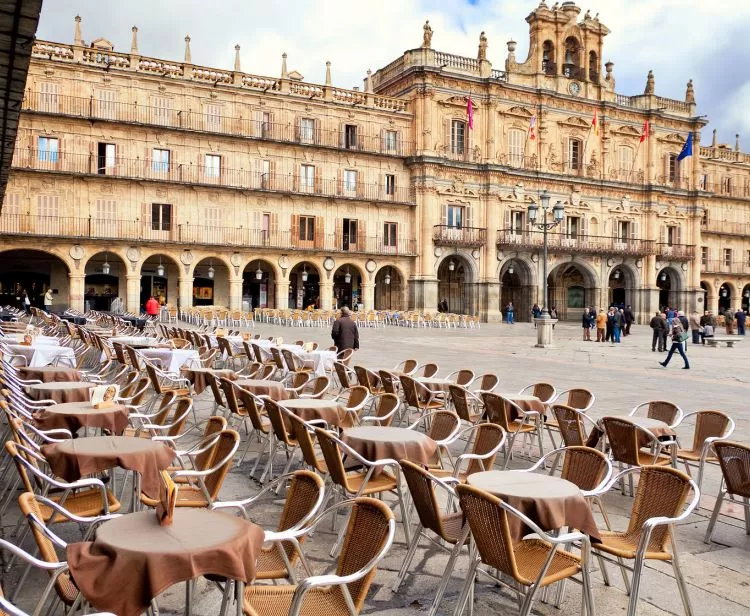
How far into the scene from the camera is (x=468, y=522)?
3.71 meters

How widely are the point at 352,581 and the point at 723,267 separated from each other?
5610 centimetres

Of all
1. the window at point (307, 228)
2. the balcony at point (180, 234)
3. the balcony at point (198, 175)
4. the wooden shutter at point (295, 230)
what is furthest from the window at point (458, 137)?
the wooden shutter at point (295, 230)

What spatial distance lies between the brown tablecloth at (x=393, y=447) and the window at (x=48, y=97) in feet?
101

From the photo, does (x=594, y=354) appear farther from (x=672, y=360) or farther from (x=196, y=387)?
(x=196, y=387)

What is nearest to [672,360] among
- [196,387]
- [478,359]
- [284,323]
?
[478,359]

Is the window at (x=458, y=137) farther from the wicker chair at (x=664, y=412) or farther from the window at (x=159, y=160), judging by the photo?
the wicker chair at (x=664, y=412)

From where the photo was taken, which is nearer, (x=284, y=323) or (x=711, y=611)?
(x=711, y=611)

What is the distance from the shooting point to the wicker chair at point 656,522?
3.80 meters

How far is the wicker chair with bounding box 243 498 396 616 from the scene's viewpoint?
3.11 meters

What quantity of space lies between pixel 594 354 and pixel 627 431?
51.3 feet

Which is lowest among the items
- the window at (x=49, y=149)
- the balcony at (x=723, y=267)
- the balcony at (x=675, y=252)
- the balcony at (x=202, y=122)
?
the balcony at (x=723, y=267)

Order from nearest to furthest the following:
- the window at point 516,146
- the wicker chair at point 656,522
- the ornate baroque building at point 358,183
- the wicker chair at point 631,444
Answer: the wicker chair at point 656,522
the wicker chair at point 631,444
the ornate baroque building at point 358,183
the window at point 516,146

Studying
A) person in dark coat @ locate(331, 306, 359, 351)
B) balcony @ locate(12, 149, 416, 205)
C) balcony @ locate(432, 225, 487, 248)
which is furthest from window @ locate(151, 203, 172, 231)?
person in dark coat @ locate(331, 306, 359, 351)

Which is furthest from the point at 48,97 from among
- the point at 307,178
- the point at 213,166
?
the point at 307,178
